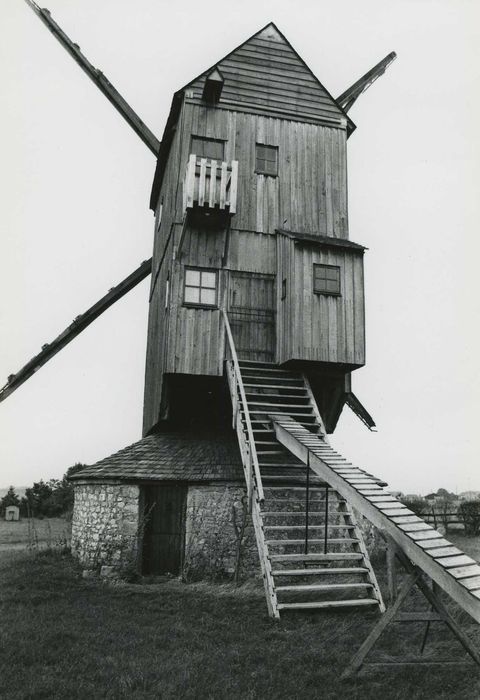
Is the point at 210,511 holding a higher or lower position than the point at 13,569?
higher

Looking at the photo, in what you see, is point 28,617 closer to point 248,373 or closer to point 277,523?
point 277,523

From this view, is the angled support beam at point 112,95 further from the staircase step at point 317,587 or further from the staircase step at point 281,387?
the staircase step at point 317,587

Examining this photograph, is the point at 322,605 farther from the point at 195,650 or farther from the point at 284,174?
the point at 284,174

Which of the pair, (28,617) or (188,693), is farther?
(28,617)

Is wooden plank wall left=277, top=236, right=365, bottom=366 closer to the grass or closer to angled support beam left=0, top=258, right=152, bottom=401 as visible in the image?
the grass

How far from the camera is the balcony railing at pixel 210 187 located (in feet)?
45.6

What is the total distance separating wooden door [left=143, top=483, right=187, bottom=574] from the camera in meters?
14.0

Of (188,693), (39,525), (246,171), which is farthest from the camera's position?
(39,525)

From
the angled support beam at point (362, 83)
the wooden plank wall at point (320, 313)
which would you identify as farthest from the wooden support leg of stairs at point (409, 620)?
the angled support beam at point (362, 83)

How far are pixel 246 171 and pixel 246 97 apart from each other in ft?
7.02

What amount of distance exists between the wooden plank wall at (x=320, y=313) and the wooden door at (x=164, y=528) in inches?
167

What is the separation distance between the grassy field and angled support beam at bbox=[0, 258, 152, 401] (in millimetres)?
4674

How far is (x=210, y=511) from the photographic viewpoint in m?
13.6

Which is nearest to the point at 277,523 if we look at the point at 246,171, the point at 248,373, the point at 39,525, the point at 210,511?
the point at 210,511
